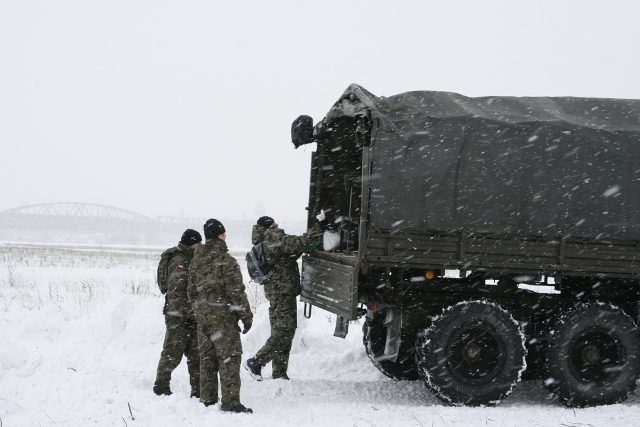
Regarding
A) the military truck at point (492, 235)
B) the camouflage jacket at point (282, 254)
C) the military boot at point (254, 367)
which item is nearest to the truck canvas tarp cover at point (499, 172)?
the military truck at point (492, 235)

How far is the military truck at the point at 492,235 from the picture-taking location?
5.98 m

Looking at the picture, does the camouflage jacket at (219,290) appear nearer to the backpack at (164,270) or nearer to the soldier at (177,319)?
the soldier at (177,319)

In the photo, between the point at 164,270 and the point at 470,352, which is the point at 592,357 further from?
the point at 164,270

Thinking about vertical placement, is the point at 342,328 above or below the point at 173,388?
above

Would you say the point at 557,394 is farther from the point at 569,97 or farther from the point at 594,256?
the point at 569,97

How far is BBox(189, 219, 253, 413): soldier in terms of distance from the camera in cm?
564

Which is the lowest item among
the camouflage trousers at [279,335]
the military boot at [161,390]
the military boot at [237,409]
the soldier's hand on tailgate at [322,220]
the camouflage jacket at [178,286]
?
the military boot at [161,390]

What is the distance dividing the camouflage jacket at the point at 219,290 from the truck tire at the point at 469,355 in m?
1.97

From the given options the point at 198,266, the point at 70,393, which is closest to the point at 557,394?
the point at 198,266

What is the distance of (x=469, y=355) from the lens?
6113 mm

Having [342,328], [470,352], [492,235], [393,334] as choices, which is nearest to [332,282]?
[342,328]

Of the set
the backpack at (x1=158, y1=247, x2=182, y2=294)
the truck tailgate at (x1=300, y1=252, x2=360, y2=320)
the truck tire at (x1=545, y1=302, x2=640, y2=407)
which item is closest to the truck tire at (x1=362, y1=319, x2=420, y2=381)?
the truck tailgate at (x1=300, y1=252, x2=360, y2=320)

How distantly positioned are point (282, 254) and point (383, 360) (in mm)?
1922

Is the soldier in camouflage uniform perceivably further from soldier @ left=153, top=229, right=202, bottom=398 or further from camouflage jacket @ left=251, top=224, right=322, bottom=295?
soldier @ left=153, top=229, right=202, bottom=398
